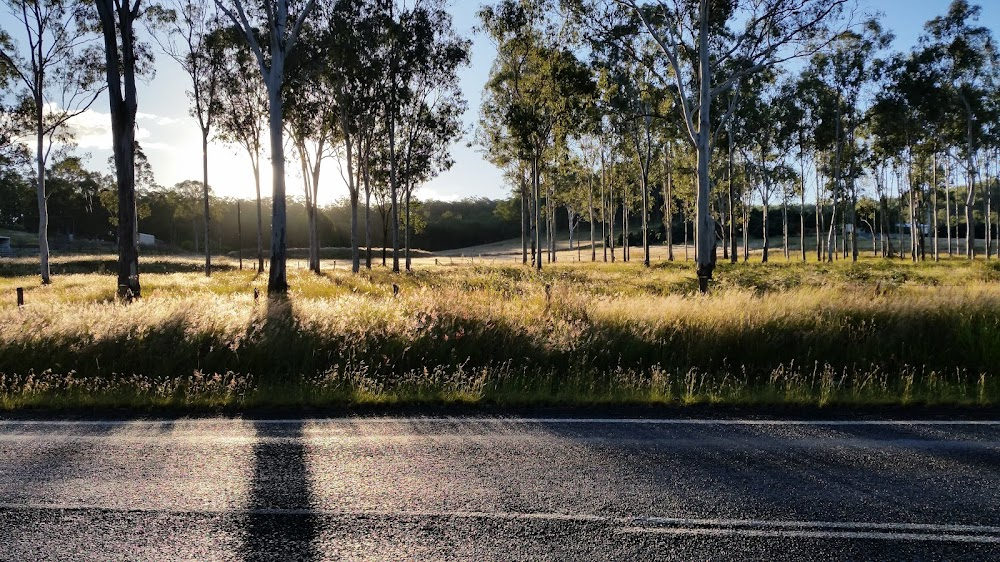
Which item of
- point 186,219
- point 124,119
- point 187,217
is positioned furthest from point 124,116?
point 186,219

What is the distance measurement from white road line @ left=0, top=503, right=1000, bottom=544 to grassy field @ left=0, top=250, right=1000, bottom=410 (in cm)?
311

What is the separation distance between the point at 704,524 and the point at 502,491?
1.45 meters

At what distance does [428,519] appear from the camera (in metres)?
4.01

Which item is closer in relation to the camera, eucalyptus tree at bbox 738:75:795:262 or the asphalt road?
the asphalt road

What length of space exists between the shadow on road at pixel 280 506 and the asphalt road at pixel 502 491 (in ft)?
0.06

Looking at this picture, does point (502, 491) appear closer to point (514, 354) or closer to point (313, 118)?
point (514, 354)

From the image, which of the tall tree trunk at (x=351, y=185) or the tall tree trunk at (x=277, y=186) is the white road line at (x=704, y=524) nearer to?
the tall tree trunk at (x=277, y=186)

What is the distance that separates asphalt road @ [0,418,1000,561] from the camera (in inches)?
144

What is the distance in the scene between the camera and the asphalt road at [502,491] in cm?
365

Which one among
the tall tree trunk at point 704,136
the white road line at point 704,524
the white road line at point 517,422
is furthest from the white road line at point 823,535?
the tall tree trunk at point 704,136

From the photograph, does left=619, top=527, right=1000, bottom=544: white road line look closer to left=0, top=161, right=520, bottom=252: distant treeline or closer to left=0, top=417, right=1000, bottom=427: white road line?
left=0, top=417, right=1000, bottom=427: white road line

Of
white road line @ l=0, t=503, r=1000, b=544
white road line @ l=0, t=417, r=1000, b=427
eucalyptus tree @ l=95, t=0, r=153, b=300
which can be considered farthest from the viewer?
eucalyptus tree @ l=95, t=0, r=153, b=300

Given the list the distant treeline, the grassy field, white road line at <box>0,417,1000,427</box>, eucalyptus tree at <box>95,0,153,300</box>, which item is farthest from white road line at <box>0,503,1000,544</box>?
the distant treeline

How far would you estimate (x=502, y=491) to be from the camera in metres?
4.48
